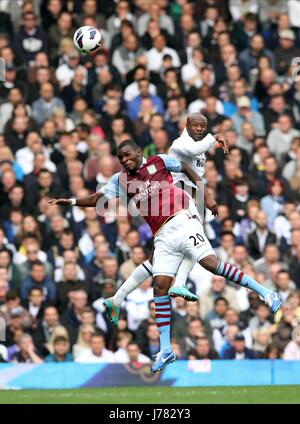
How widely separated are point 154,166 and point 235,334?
15.7 ft

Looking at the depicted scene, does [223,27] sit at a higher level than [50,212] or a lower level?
higher

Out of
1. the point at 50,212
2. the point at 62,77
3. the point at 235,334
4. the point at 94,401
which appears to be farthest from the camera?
the point at 62,77

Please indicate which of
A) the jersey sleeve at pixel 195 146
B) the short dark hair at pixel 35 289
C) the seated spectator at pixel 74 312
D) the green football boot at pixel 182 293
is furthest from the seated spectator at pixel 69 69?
the green football boot at pixel 182 293

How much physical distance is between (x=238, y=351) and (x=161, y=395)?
13.4 ft

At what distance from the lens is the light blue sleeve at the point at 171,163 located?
19594mm

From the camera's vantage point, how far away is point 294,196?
2720 centimetres

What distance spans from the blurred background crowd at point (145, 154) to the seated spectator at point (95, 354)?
0.03m

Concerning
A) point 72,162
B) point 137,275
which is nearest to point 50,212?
point 72,162

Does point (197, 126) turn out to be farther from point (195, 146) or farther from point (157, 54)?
point (157, 54)

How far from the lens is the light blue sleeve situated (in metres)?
19.6

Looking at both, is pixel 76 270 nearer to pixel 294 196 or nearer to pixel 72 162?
pixel 72 162

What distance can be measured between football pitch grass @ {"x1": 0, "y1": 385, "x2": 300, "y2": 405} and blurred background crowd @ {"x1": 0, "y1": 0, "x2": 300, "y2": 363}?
276cm

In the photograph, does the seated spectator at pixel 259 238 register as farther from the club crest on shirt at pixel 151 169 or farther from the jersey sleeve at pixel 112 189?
the club crest on shirt at pixel 151 169

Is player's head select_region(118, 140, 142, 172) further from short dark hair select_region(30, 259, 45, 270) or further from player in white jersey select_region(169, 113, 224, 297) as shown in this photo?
short dark hair select_region(30, 259, 45, 270)
